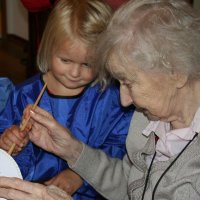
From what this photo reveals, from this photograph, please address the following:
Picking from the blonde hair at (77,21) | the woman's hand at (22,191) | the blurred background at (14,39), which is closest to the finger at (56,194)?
the woman's hand at (22,191)

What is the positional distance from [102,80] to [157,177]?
1.23ft

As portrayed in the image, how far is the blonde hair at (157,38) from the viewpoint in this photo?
1.04 metres

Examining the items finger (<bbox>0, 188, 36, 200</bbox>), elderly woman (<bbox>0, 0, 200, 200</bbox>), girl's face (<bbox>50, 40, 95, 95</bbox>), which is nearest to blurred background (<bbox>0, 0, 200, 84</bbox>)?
girl's face (<bbox>50, 40, 95, 95</bbox>)

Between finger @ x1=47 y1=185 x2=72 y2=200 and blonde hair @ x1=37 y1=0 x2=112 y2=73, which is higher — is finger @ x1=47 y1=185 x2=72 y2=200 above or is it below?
below

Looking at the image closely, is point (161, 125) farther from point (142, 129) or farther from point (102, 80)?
point (102, 80)

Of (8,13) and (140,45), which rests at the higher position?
(140,45)

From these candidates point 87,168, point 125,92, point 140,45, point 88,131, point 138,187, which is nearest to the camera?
point 140,45

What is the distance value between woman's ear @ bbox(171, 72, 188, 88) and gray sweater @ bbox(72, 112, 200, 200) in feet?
0.49

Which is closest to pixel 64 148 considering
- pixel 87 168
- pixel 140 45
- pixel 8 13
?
pixel 87 168

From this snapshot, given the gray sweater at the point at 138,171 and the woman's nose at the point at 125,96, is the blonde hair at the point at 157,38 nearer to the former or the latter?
the woman's nose at the point at 125,96

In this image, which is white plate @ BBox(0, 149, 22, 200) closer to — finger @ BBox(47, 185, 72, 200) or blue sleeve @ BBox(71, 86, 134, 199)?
finger @ BBox(47, 185, 72, 200)

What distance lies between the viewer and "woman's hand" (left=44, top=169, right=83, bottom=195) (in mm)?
1450

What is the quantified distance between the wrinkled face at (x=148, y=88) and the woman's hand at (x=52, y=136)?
30 centimetres

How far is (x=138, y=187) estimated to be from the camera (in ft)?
4.23
